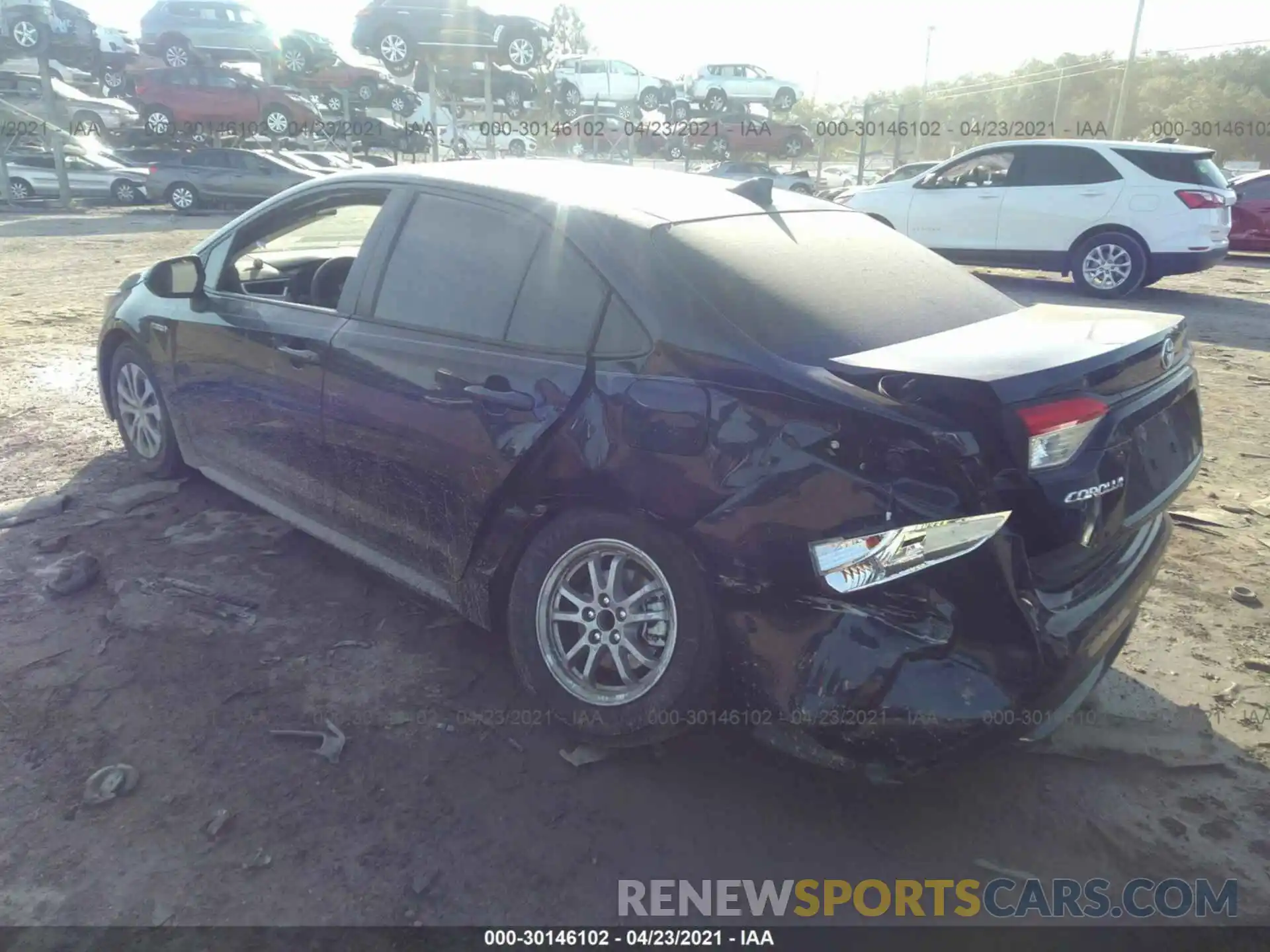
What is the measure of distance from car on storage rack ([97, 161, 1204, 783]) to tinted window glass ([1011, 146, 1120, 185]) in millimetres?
8284

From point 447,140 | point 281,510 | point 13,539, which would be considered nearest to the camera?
point 281,510

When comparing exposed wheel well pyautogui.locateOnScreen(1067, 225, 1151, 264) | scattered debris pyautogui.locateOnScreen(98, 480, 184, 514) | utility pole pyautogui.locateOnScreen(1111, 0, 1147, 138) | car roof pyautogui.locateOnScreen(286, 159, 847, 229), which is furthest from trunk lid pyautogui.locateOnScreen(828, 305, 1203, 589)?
utility pole pyautogui.locateOnScreen(1111, 0, 1147, 138)

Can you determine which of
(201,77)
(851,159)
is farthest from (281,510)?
(851,159)

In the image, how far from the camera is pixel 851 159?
5869 cm

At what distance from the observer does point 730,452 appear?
2.35 meters

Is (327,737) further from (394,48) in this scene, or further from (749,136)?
(749,136)

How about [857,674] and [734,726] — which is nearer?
[857,674]

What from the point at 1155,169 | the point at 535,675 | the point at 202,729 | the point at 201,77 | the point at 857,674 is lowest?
the point at 202,729

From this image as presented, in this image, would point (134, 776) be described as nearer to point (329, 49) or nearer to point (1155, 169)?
point (1155, 169)

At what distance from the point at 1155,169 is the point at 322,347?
996 cm

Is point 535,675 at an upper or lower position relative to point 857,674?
lower

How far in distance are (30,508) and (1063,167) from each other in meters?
10.6

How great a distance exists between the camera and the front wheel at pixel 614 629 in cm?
246

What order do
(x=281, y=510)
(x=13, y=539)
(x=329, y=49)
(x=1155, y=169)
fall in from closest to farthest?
(x=281, y=510)
(x=13, y=539)
(x=1155, y=169)
(x=329, y=49)
